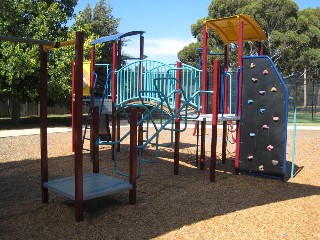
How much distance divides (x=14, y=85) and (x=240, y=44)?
10.5 m

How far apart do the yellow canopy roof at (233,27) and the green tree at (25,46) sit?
26.9 ft

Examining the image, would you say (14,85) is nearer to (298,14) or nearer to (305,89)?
(305,89)

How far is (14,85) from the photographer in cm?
1430

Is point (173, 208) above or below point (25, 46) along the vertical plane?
below

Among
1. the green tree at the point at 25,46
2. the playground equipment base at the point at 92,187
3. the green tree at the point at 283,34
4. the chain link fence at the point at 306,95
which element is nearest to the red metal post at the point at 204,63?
the playground equipment base at the point at 92,187

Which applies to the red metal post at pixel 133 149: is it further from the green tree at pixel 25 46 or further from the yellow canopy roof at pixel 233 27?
the green tree at pixel 25 46

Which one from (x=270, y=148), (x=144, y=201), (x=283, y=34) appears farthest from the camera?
(x=283, y=34)

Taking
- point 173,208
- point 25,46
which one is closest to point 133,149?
point 173,208

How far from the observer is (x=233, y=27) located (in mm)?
7359

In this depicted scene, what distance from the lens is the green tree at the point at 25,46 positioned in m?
13.6

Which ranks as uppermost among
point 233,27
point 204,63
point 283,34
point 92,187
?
point 283,34

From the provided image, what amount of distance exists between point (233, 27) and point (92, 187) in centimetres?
452

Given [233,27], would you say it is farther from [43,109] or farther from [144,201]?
[43,109]

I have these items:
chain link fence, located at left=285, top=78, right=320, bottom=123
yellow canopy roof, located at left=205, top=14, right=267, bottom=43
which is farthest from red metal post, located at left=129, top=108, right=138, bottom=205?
chain link fence, located at left=285, top=78, right=320, bottom=123
